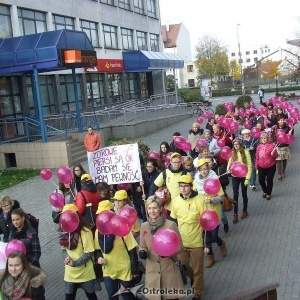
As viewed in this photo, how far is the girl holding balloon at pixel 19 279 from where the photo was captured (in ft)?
15.2

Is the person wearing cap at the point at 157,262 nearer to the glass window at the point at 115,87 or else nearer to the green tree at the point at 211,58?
the glass window at the point at 115,87

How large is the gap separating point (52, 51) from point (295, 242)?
12.2m

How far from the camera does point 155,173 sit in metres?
8.67

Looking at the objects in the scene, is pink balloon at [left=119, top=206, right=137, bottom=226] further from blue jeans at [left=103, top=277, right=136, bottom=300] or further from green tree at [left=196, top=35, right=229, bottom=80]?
green tree at [left=196, top=35, right=229, bottom=80]

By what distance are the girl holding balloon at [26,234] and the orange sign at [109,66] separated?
23705 mm

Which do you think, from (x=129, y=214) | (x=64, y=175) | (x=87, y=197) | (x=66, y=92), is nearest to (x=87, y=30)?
(x=66, y=92)

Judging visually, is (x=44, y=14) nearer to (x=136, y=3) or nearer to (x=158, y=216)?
(x=136, y=3)

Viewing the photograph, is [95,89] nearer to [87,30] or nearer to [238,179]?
[87,30]

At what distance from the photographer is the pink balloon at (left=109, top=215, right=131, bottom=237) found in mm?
5156

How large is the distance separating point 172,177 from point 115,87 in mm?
25877

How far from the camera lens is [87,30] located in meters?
29.4

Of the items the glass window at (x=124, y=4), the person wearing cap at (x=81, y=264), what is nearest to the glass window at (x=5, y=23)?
the glass window at (x=124, y=4)

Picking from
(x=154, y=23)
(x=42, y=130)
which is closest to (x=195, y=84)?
Answer: (x=154, y=23)

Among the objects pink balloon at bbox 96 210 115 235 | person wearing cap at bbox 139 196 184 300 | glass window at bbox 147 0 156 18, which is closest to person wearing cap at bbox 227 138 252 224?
person wearing cap at bbox 139 196 184 300
